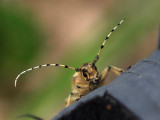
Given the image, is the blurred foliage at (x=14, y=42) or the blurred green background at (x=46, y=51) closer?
the blurred green background at (x=46, y=51)

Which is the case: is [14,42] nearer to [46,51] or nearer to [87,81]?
[46,51]

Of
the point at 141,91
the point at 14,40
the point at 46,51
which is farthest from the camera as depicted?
the point at 46,51

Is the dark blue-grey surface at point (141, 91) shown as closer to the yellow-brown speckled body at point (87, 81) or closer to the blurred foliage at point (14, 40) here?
the yellow-brown speckled body at point (87, 81)

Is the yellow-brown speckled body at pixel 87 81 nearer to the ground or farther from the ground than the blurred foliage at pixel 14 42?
nearer to the ground

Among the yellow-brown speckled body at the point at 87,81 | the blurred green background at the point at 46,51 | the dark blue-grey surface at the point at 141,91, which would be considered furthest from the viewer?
the blurred green background at the point at 46,51

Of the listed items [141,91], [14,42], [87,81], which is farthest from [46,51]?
[141,91]

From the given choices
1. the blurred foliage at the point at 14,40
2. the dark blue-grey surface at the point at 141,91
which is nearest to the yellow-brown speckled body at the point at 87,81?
the blurred foliage at the point at 14,40

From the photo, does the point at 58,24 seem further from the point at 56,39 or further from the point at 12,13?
the point at 12,13

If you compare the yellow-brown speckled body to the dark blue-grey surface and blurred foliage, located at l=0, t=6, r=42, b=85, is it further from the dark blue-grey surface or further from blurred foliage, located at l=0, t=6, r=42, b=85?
the dark blue-grey surface
